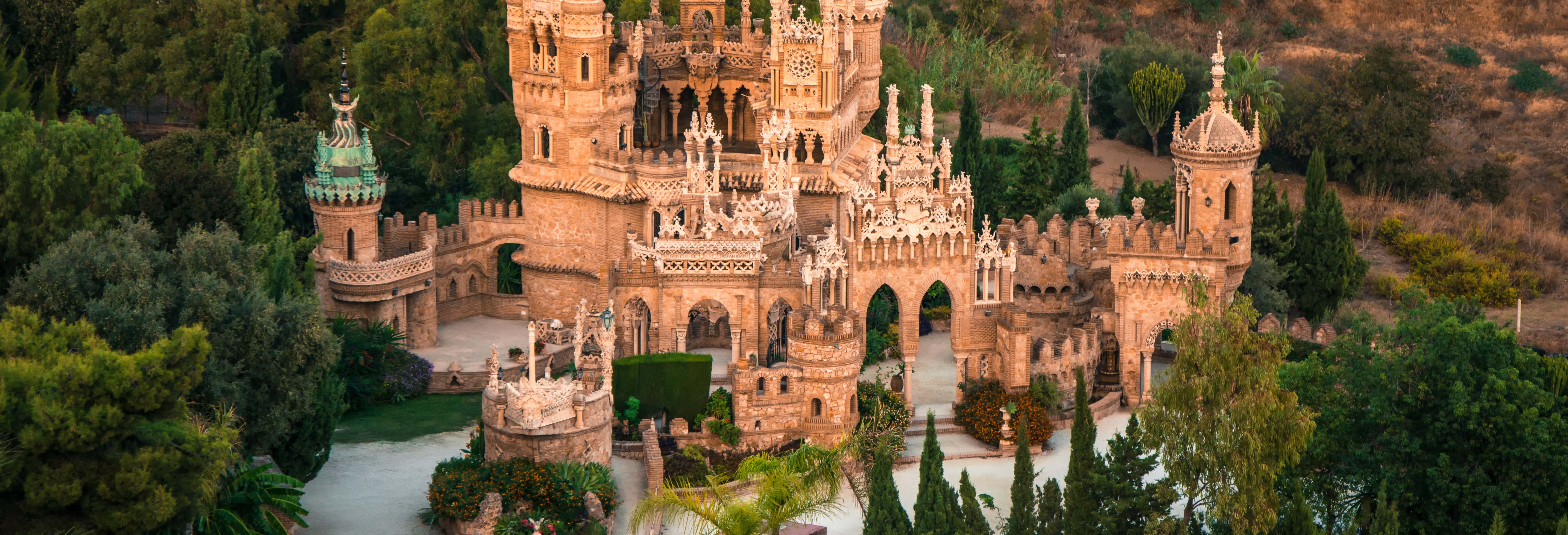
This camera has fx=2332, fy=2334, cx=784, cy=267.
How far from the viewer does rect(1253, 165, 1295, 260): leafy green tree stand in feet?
242

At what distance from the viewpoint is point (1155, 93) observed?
94.2 metres

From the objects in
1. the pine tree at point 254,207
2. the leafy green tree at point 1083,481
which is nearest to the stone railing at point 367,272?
the pine tree at point 254,207

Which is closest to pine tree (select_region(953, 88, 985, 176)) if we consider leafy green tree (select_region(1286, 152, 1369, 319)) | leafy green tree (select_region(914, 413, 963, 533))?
leafy green tree (select_region(1286, 152, 1369, 319))

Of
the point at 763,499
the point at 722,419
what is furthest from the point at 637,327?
the point at 763,499

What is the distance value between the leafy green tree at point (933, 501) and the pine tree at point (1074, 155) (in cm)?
3296

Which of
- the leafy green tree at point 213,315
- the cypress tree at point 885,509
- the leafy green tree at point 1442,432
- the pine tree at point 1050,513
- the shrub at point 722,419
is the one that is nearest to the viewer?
the cypress tree at point 885,509

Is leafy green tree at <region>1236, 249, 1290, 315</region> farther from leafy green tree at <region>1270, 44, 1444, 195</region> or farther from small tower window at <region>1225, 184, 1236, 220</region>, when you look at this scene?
leafy green tree at <region>1270, 44, 1444, 195</region>

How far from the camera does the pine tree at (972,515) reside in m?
50.4

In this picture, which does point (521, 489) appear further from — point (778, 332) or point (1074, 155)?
point (1074, 155)

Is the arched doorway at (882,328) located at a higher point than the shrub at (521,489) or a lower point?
higher

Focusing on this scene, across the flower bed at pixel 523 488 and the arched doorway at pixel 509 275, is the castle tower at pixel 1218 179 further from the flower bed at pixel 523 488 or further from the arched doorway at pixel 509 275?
the arched doorway at pixel 509 275

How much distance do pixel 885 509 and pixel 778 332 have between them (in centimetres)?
1657

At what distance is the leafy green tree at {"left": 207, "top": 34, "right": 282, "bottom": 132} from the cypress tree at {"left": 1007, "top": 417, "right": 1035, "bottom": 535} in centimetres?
4260

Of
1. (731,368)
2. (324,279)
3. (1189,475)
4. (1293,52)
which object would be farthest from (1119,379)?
(1293,52)
